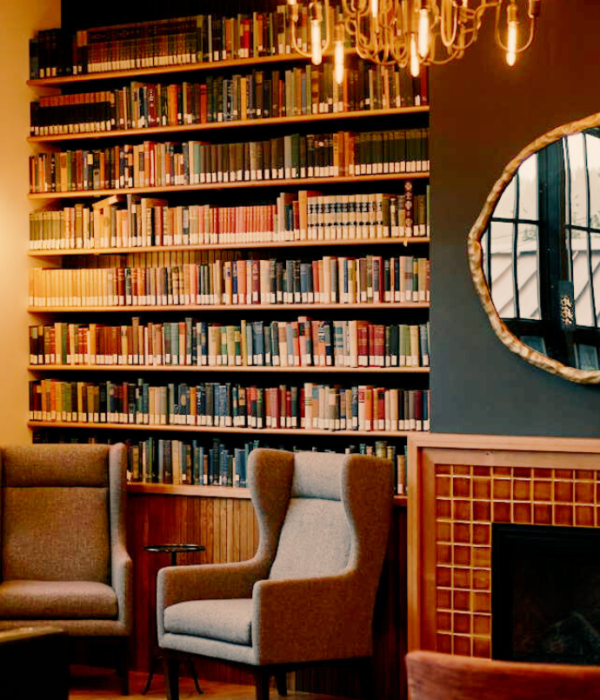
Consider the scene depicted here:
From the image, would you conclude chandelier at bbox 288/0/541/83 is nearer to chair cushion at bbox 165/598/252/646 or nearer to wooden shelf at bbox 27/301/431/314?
wooden shelf at bbox 27/301/431/314

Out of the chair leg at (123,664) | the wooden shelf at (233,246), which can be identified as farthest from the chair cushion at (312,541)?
the wooden shelf at (233,246)

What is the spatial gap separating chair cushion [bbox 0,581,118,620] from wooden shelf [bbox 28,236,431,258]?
1.71 m

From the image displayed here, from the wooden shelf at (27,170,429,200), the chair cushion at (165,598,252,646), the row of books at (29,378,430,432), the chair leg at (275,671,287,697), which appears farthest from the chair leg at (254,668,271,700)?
the wooden shelf at (27,170,429,200)

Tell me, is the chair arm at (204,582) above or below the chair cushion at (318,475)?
below

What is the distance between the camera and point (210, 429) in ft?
20.2

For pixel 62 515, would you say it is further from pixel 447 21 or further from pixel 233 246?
pixel 447 21

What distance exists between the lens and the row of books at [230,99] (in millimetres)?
5895

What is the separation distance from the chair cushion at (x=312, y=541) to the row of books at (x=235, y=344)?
73 centimetres

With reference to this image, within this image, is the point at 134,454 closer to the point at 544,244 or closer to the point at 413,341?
the point at 413,341

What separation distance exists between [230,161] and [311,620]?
2287 millimetres

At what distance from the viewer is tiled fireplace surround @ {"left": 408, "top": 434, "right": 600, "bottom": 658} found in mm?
5066

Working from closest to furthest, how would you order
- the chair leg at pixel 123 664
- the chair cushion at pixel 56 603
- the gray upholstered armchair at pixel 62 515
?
A: the chair cushion at pixel 56 603, the chair leg at pixel 123 664, the gray upholstered armchair at pixel 62 515

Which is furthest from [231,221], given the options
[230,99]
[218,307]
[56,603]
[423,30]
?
[423,30]

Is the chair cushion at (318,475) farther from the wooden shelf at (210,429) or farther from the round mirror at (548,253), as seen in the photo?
the round mirror at (548,253)
